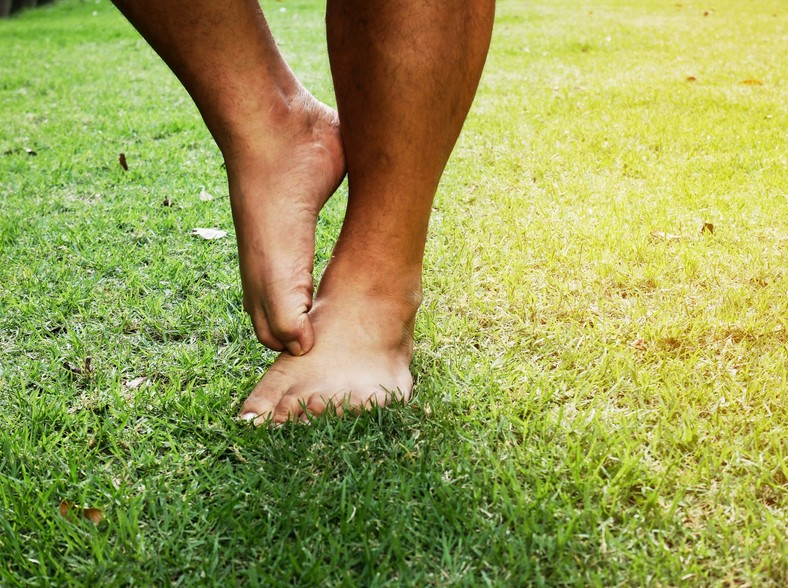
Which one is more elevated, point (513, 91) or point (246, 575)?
point (246, 575)

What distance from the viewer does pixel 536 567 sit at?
0.78m

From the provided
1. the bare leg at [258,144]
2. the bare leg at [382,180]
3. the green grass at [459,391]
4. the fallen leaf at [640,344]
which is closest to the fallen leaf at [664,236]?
the green grass at [459,391]

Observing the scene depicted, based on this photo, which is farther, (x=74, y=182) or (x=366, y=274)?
(x=74, y=182)

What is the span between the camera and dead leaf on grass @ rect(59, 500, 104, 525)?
88 centimetres

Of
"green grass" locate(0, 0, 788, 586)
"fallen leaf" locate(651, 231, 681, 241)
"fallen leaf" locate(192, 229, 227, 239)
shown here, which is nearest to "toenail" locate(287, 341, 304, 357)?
"green grass" locate(0, 0, 788, 586)

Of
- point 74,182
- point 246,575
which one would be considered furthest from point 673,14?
point 246,575

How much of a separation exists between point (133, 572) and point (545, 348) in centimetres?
78

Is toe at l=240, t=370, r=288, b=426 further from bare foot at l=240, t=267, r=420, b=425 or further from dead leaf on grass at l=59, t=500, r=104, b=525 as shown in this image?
dead leaf on grass at l=59, t=500, r=104, b=525

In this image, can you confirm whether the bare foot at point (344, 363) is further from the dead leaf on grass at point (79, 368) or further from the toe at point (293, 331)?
the dead leaf on grass at point (79, 368)

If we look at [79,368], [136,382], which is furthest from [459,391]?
[79,368]

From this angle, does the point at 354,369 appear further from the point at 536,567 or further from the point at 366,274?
the point at 536,567

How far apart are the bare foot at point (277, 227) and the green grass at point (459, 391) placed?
0.15 meters

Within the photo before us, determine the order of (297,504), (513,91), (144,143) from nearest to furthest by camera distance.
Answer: (297,504)
(144,143)
(513,91)

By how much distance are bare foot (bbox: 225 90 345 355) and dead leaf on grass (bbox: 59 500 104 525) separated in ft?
1.22
